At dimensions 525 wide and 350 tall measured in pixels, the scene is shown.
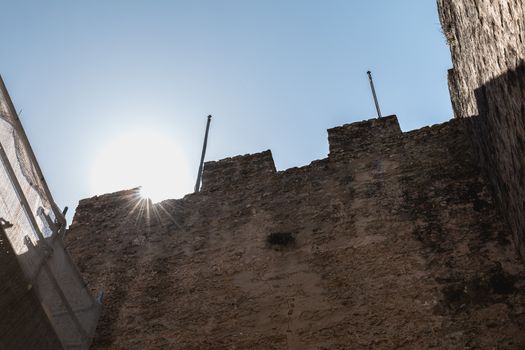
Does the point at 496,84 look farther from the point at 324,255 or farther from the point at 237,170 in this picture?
the point at 237,170

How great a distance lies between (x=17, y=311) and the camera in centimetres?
406

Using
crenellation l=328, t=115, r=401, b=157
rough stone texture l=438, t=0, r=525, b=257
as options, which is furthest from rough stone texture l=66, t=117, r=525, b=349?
rough stone texture l=438, t=0, r=525, b=257

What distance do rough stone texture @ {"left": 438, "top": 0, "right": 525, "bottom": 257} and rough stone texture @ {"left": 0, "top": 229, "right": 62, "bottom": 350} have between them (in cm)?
359

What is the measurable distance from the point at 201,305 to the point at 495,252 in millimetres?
2829

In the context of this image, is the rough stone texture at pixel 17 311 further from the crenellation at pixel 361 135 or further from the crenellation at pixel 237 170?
the crenellation at pixel 361 135

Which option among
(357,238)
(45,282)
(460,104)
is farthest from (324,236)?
(45,282)

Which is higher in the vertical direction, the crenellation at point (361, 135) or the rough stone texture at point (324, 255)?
the crenellation at point (361, 135)

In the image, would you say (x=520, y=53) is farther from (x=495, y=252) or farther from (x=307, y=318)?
(x=307, y=318)

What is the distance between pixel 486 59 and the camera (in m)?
3.89

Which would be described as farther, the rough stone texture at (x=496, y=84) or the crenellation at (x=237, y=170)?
the crenellation at (x=237, y=170)

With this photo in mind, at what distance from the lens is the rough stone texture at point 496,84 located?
3064 millimetres

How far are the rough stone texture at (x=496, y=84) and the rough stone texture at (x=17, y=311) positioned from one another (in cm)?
359

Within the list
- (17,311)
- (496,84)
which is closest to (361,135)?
(496,84)

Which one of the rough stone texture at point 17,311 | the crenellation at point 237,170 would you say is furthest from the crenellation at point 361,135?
the rough stone texture at point 17,311
